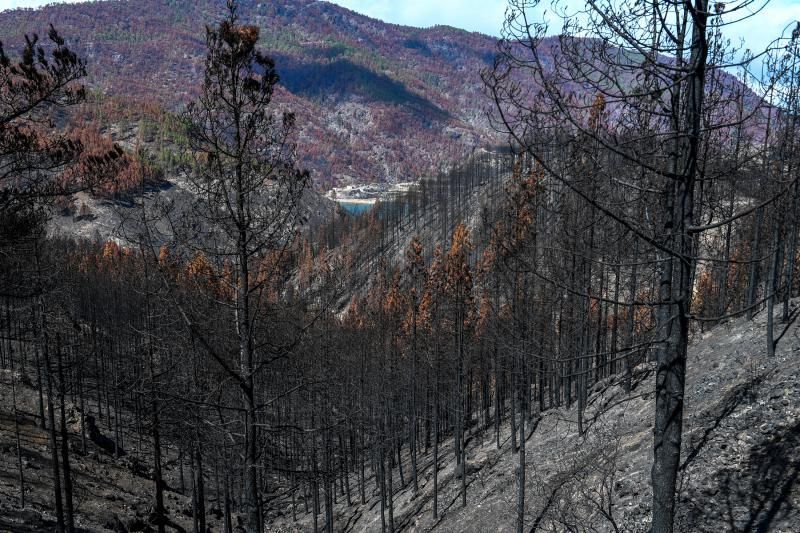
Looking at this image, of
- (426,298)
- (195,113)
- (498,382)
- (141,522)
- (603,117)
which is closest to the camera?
(603,117)

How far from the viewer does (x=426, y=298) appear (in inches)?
1565

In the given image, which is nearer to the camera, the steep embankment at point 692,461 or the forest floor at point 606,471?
the steep embankment at point 692,461

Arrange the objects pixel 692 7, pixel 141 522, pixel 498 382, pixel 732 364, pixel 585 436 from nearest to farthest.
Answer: pixel 692 7
pixel 732 364
pixel 585 436
pixel 141 522
pixel 498 382

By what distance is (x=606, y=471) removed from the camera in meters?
12.0

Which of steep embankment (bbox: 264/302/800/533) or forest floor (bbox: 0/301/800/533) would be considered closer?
steep embankment (bbox: 264/302/800/533)

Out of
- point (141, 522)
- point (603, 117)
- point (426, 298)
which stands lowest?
point (141, 522)

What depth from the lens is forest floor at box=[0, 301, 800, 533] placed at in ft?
32.7

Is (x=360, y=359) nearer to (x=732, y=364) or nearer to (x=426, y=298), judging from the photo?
(x=426, y=298)

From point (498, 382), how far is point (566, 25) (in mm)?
28926

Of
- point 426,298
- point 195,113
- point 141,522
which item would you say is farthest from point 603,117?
point 426,298

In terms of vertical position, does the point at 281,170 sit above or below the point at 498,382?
above

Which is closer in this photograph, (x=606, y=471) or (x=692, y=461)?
(x=692, y=461)

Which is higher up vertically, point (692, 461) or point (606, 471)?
point (692, 461)

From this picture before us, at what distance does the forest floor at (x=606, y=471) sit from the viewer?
998cm
